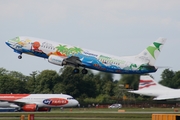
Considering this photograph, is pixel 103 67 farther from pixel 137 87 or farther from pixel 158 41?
pixel 137 87

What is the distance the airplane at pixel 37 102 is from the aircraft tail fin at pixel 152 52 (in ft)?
98.2

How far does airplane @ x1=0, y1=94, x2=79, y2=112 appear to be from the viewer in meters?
138

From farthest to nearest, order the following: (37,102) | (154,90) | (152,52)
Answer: (37,102), (154,90), (152,52)

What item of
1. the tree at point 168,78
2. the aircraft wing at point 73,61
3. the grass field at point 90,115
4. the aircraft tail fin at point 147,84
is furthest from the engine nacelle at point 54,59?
the tree at point 168,78

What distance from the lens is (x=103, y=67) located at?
110562 millimetres

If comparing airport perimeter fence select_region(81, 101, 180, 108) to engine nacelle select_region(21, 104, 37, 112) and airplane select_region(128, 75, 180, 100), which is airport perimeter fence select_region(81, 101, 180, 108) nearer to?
airplane select_region(128, 75, 180, 100)

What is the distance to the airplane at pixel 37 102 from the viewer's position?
454 ft

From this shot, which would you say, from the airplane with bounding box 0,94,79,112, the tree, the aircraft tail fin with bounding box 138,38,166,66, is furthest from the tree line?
the aircraft tail fin with bounding box 138,38,166,66

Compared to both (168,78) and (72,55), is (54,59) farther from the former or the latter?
(168,78)

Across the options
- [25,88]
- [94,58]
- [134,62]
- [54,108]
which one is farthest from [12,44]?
[25,88]

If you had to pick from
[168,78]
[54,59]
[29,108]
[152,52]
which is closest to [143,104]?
[168,78]

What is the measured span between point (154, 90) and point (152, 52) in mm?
22736

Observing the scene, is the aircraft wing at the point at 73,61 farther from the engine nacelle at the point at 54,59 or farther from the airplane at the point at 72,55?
the engine nacelle at the point at 54,59

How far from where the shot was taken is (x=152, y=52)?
115 m
